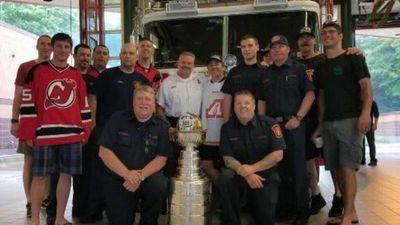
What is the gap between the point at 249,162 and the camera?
4.02m

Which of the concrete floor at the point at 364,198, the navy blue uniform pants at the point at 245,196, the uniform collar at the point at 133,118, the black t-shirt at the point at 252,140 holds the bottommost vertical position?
the concrete floor at the point at 364,198

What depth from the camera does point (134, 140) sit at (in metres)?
3.94

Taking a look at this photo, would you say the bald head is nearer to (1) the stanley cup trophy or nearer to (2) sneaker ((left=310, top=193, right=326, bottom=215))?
(1) the stanley cup trophy

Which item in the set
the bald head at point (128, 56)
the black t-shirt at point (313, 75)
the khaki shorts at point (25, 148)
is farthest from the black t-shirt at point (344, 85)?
the khaki shorts at point (25, 148)

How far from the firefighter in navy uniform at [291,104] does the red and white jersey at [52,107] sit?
1.73 m

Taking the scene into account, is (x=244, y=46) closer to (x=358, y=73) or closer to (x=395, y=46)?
(x=358, y=73)

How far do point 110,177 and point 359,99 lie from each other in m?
2.40

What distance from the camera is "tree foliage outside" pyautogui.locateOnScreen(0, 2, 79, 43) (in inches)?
523

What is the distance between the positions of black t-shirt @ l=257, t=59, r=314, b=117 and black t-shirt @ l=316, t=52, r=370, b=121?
25 cm

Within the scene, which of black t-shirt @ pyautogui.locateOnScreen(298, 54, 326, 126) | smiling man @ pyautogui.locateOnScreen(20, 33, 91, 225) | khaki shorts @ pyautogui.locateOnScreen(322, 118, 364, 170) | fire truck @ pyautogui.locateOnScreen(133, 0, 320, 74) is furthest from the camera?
fire truck @ pyautogui.locateOnScreen(133, 0, 320, 74)

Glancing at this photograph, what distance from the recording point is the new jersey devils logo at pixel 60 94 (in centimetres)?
403

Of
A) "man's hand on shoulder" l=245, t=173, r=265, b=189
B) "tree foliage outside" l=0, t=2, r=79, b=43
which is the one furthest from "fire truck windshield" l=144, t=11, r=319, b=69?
"tree foliage outside" l=0, t=2, r=79, b=43

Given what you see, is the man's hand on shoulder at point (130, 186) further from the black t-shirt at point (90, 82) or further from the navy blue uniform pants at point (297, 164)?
the navy blue uniform pants at point (297, 164)

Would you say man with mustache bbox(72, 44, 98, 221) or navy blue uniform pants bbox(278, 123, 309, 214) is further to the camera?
man with mustache bbox(72, 44, 98, 221)
